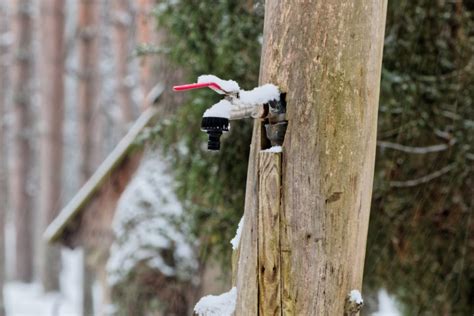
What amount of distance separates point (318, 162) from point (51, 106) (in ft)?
44.2

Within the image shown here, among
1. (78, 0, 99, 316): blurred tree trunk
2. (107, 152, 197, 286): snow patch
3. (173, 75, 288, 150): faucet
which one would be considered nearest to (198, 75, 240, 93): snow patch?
(173, 75, 288, 150): faucet

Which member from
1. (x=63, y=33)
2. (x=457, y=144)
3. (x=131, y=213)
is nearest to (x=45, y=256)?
(x=63, y=33)

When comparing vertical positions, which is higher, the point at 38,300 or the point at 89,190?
the point at 89,190

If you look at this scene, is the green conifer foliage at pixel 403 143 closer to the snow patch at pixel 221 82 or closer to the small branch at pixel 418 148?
the small branch at pixel 418 148

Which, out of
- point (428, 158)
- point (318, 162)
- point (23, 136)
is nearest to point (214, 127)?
point (318, 162)

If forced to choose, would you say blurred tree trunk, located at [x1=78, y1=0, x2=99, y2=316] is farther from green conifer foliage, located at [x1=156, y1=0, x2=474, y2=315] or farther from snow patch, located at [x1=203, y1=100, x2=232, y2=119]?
snow patch, located at [x1=203, y1=100, x2=232, y2=119]

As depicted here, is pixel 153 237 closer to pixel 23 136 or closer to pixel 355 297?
pixel 355 297

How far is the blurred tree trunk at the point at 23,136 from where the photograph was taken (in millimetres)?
16781

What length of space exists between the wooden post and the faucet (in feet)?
0.35

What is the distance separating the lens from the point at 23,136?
17.3 m

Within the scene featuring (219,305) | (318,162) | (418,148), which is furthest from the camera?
(418,148)

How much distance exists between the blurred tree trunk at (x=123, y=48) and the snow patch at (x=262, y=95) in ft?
42.9

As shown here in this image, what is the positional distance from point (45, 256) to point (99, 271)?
9.51 metres

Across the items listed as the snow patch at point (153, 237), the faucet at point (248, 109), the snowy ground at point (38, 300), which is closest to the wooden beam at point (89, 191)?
the snow patch at point (153, 237)
